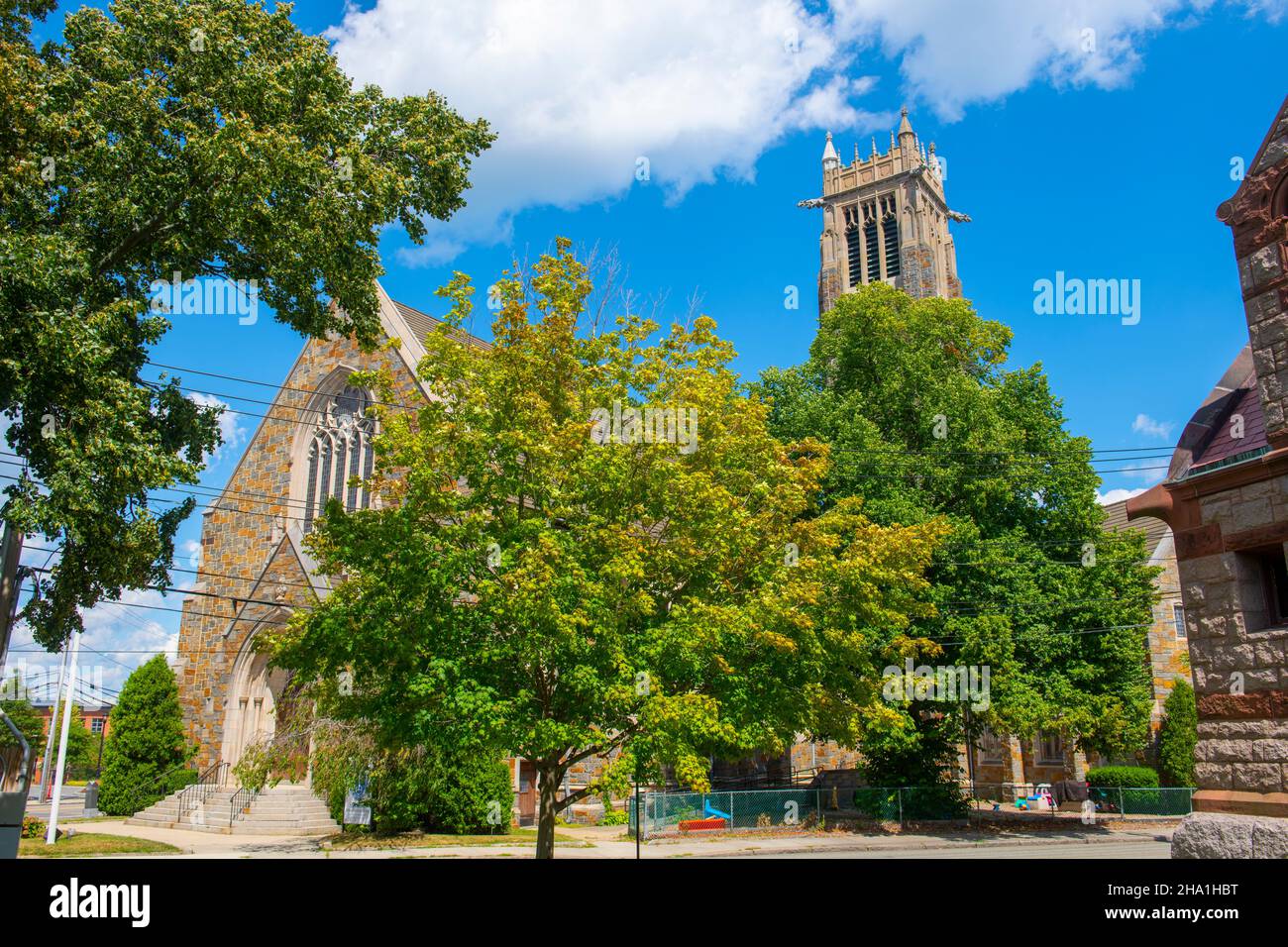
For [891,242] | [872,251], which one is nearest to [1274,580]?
[891,242]

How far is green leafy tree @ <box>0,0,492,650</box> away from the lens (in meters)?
10.4

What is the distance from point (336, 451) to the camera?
28.3 m

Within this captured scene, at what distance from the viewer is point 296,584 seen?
77.2 ft

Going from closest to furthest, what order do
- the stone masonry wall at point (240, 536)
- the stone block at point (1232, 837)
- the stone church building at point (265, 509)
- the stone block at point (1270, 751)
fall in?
the stone block at point (1232, 837), the stone block at point (1270, 751), the stone church building at point (265, 509), the stone masonry wall at point (240, 536)

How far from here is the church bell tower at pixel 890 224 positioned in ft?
202

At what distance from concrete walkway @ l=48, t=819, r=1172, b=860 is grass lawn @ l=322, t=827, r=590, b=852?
12.3 inches

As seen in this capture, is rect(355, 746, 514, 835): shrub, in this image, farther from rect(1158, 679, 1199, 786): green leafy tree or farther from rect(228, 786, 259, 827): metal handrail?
rect(1158, 679, 1199, 786): green leafy tree

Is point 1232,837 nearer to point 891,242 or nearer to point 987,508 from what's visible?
point 987,508

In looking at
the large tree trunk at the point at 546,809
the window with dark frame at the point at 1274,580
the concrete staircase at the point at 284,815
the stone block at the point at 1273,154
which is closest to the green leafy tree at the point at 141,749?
the concrete staircase at the point at 284,815

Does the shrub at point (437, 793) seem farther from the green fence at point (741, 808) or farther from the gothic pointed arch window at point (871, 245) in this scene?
the gothic pointed arch window at point (871, 245)

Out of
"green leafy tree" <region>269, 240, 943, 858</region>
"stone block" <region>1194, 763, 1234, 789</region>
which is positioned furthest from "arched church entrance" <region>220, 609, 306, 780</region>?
"stone block" <region>1194, 763, 1234, 789</region>

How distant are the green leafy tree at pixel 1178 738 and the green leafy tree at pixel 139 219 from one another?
29966 mm

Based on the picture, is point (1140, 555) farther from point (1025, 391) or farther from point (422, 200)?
point (422, 200)

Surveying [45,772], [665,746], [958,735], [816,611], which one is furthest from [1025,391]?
[45,772]
